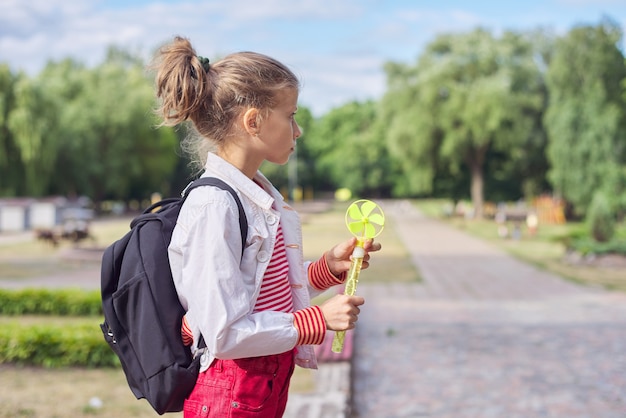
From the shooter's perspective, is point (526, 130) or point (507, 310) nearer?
point (507, 310)

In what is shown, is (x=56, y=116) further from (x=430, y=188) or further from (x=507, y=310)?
(x=507, y=310)

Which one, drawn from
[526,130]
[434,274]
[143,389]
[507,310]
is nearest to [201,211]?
[143,389]

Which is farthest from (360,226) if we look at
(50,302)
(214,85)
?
(50,302)

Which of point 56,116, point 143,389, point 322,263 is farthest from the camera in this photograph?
point 56,116

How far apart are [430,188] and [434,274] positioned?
1619cm

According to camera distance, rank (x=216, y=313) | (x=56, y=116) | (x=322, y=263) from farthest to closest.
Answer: (x=56, y=116), (x=322, y=263), (x=216, y=313)

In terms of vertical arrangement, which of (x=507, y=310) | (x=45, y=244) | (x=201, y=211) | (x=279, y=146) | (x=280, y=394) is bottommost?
(x=45, y=244)

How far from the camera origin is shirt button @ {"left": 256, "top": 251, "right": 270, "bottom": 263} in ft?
5.51

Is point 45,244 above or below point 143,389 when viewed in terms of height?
below

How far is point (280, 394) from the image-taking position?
5.85 ft

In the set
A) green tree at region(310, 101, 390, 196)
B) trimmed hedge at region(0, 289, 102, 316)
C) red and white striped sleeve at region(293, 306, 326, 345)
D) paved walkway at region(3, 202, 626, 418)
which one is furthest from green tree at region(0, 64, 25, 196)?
red and white striped sleeve at region(293, 306, 326, 345)

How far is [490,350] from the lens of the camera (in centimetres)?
658

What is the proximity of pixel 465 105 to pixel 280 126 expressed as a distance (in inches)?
972

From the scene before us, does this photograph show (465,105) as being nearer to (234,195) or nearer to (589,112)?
(589,112)
